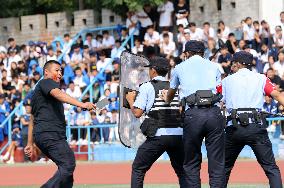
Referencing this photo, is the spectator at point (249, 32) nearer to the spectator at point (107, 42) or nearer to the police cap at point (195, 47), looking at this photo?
the spectator at point (107, 42)

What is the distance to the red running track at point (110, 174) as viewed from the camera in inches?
713

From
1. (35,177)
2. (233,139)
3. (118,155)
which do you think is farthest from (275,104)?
(233,139)

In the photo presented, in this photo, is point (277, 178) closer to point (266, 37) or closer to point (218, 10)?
point (266, 37)

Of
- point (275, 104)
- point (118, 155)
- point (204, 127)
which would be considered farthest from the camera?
point (118, 155)

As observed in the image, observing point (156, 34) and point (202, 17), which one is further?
point (202, 17)

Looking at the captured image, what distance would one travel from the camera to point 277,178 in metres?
12.4

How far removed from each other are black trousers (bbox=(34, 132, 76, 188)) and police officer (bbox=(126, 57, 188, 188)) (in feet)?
3.00

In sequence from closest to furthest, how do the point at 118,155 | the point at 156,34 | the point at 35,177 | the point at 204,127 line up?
the point at 204,127 < the point at 35,177 < the point at 118,155 < the point at 156,34

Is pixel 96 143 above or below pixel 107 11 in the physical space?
below

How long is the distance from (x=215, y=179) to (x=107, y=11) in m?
20.7

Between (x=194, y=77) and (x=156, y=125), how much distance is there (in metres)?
0.83

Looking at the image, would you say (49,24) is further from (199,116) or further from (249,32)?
(199,116)

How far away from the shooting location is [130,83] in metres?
14.1

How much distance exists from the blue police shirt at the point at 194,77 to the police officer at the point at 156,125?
0.27 meters
